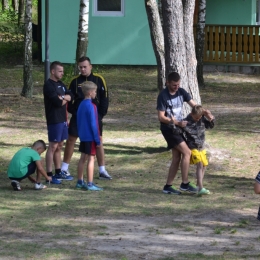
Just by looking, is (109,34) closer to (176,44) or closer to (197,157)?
(176,44)

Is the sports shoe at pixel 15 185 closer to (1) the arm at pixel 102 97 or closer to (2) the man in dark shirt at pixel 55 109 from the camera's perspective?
(2) the man in dark shirt at pixel 55 109

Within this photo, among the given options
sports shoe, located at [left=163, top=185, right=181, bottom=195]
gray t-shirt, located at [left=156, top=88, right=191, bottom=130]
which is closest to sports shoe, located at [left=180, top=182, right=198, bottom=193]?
sports shoe, located at [left=163, top=185, right=181, bottom=195]

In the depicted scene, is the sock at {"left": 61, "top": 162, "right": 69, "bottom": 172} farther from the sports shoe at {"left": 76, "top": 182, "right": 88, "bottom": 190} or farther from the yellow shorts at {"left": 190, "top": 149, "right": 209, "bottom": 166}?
the yellow shorts at {"left": 190, "top": 149, "right": 209, "bottom": 166}

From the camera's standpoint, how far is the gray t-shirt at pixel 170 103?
9055 millimetres

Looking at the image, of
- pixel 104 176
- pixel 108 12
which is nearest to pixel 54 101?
pixel 104 176

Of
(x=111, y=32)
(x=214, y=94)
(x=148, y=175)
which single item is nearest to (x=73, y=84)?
(x=148, y=175)

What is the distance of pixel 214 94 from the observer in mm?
18938

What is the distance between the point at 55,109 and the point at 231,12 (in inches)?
664

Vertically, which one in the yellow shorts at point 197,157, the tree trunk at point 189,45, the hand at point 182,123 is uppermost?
the tree trunk at point 189,45

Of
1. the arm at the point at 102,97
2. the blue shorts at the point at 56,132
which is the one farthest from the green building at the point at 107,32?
the blue shorts at the point at 56,132

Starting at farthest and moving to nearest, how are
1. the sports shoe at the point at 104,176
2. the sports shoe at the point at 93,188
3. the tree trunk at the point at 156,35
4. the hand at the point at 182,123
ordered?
1. the tree trunk at the point at 156,35
2. the sports shoe at the point at 104,176
3. the sports shoe at the point at 93,188
4. the hand at the point at 182,123

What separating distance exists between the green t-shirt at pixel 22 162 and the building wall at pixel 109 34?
1468 centimetres

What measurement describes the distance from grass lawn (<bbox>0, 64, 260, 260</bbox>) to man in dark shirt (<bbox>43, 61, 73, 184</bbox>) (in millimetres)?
516

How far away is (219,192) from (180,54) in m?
2.90
